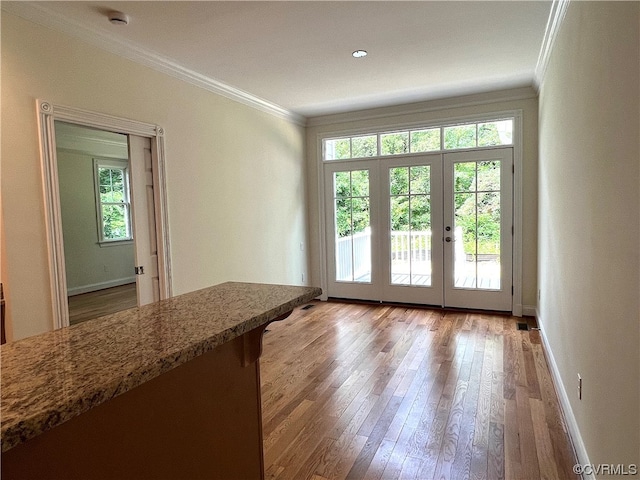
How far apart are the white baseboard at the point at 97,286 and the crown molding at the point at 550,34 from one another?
7.13 m

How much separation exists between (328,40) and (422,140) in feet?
7.69

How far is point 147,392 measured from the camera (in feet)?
3.30

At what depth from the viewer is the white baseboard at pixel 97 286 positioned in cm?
645

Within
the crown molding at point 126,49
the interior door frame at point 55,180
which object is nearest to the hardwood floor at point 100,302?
the interior door frame at point 55,180

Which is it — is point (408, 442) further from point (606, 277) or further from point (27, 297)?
point (27, 297)

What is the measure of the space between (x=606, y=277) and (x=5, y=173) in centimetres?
313

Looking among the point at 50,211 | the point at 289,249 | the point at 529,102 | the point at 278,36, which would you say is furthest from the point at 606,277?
the point at 289,249

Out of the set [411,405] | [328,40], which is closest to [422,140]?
[328,40]

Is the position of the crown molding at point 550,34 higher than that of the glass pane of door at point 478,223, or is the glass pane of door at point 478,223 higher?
the crown molding at point 550,34

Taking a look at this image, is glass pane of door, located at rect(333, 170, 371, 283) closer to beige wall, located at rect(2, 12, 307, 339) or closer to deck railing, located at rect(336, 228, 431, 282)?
deck railing, located at rect(336, 228, 431, 282)

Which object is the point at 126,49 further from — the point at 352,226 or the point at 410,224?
the point at 410,224

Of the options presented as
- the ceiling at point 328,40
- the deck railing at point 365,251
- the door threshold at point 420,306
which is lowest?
the door threshold at point 420,306

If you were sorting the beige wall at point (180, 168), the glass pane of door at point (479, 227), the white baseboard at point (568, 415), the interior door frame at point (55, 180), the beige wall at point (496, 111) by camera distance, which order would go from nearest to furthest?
1. the white baseboard at point (568, 415)
2. the beige wall at point (180, 168)
3. the interior door frame at point (55, 180)
4. the beige wall at point (496, 111)
5. the glass pane of door at point (479, 227)
